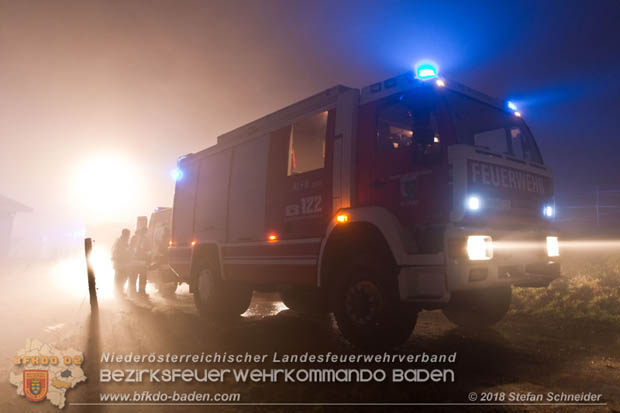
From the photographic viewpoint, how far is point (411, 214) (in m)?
4.38

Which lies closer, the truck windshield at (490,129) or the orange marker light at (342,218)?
the truck windshield at (490,129)

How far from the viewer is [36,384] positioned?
3.96 m

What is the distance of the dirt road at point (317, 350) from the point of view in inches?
136

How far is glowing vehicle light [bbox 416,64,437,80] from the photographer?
178 inches

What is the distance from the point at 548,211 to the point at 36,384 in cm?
582

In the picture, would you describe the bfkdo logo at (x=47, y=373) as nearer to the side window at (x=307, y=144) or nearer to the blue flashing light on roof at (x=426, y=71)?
the side window at (x=307, y=144)

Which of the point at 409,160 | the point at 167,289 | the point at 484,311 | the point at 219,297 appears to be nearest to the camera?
the point at 409,160

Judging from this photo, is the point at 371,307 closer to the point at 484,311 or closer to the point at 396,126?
the point at 396,126

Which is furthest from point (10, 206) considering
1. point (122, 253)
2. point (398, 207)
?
point (398, 207)

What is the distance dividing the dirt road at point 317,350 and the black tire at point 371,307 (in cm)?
32

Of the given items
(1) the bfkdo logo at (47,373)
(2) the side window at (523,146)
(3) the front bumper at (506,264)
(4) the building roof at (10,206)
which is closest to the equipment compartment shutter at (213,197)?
(1) the bfkdo logo at (47,373)

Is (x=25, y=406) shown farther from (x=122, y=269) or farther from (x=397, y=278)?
(x=122, y=269)

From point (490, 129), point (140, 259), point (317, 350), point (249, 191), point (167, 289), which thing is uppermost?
point (490, 129)

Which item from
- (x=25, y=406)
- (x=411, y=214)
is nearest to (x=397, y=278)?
(x=411, y=214)
